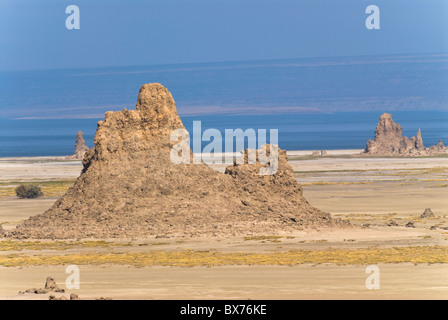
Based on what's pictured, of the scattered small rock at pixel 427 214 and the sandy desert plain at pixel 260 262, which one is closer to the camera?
the sandy desert plain at pixel 260 262

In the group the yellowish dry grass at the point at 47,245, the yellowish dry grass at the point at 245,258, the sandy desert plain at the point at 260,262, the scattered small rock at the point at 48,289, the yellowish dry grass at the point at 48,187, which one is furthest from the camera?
the yellowish dry grass at the point at 48,187

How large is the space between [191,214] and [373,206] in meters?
17.1

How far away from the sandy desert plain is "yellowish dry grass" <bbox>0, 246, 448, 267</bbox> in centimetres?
4

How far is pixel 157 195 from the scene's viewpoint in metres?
43.4

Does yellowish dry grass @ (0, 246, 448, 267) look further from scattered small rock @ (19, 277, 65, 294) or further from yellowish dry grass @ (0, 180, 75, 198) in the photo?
yellowish dry grass @ (0, 180, 75, 198)

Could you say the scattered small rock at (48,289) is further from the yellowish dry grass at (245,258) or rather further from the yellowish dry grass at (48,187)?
the yellowish dry grass at (48,187)

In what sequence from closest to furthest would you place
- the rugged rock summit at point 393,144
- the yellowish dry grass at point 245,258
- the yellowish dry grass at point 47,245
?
the yellowish dry grass at point 245,258, the yellowish dry grass at point 47,245, the rugged rock summit at point 393,144

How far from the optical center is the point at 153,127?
4447 centimetres

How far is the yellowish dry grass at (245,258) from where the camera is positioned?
117 ft

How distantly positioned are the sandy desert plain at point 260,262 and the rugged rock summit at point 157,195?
109 cm

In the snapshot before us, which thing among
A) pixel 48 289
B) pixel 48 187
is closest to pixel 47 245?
pixel 48 289

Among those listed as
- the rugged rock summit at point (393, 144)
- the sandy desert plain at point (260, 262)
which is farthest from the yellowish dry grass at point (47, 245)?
the rugged rock summit at point (393, 144)

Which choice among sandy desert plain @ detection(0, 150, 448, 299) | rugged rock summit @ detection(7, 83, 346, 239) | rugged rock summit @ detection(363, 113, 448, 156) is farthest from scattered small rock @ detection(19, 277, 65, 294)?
rugged rock summit @ detection(363, 113, 448, 156)
